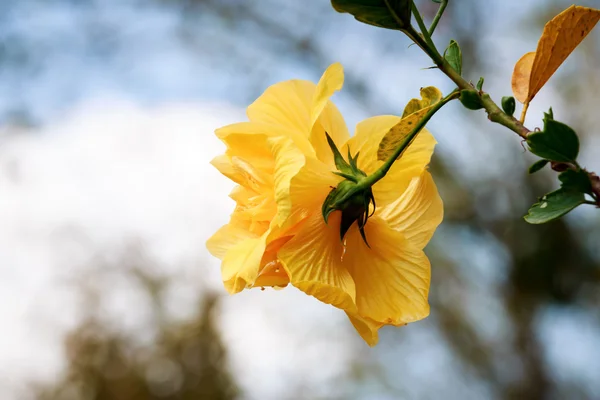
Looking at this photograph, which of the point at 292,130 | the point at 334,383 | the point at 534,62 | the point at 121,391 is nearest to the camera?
the point at 534,62

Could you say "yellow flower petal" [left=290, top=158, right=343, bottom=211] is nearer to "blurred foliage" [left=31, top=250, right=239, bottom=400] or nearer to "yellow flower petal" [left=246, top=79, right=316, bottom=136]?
"yellow flower petal" [left=246, top=79, right=316, bottom=136]

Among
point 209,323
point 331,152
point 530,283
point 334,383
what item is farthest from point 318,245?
point 209,323

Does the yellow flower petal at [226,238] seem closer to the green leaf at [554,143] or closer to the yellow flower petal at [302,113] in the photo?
the yellow flower petal at [302,113]

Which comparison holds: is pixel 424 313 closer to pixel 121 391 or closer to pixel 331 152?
pixel 331 152

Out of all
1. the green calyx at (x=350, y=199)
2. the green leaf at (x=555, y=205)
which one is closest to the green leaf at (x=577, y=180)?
the green leaf at (x=555, y=205)

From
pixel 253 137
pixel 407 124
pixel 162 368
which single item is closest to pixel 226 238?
pixel 253 137

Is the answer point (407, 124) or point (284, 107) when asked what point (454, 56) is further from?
point (284, 107)
